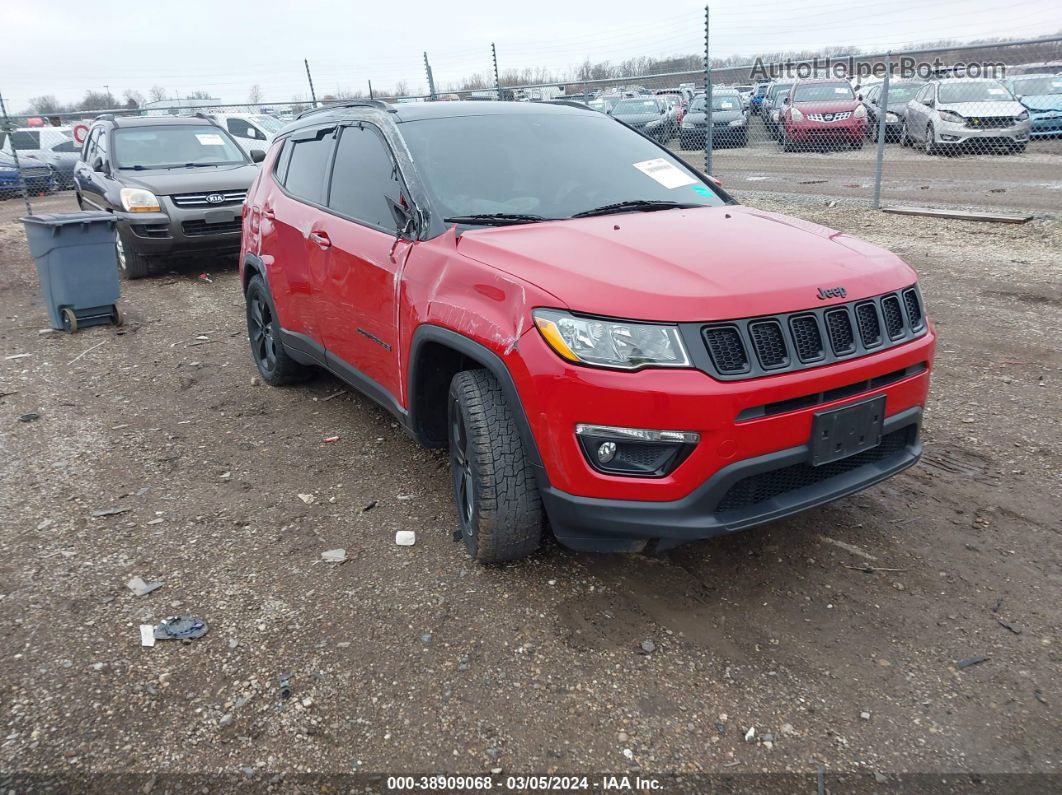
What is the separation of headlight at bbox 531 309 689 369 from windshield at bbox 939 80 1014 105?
49.7 feet

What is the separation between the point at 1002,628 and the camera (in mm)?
2768

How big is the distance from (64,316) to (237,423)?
3.49 metres

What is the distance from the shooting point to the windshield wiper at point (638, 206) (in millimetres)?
3566

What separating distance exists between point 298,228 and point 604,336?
2.55 m

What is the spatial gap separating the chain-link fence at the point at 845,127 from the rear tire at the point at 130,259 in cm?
424

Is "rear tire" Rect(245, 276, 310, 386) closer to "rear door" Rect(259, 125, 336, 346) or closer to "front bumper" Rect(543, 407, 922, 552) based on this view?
"rear door" Rect(259, 125, 336, 346)

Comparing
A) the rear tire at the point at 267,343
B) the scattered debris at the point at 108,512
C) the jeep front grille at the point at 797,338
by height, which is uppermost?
the jeep front grille at the point at 797,338

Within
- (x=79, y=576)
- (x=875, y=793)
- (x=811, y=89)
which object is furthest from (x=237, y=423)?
(x=811, y=89)

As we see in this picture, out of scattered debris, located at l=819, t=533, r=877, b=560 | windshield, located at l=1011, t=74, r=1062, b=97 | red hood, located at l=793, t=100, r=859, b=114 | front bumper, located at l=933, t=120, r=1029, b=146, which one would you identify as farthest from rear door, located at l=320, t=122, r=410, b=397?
windshield, located at l=1011, t=74, r=1062, b=97

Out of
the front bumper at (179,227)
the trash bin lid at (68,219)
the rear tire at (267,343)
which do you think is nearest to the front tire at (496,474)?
the rear tire at (267,343)

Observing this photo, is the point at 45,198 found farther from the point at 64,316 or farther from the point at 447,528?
the point at 447,528

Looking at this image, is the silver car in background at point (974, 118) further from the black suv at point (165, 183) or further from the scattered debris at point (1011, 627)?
the scattered debris at point (1011, 627)

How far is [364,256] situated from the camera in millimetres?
3752

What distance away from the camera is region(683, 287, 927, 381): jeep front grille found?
8.42 feet
